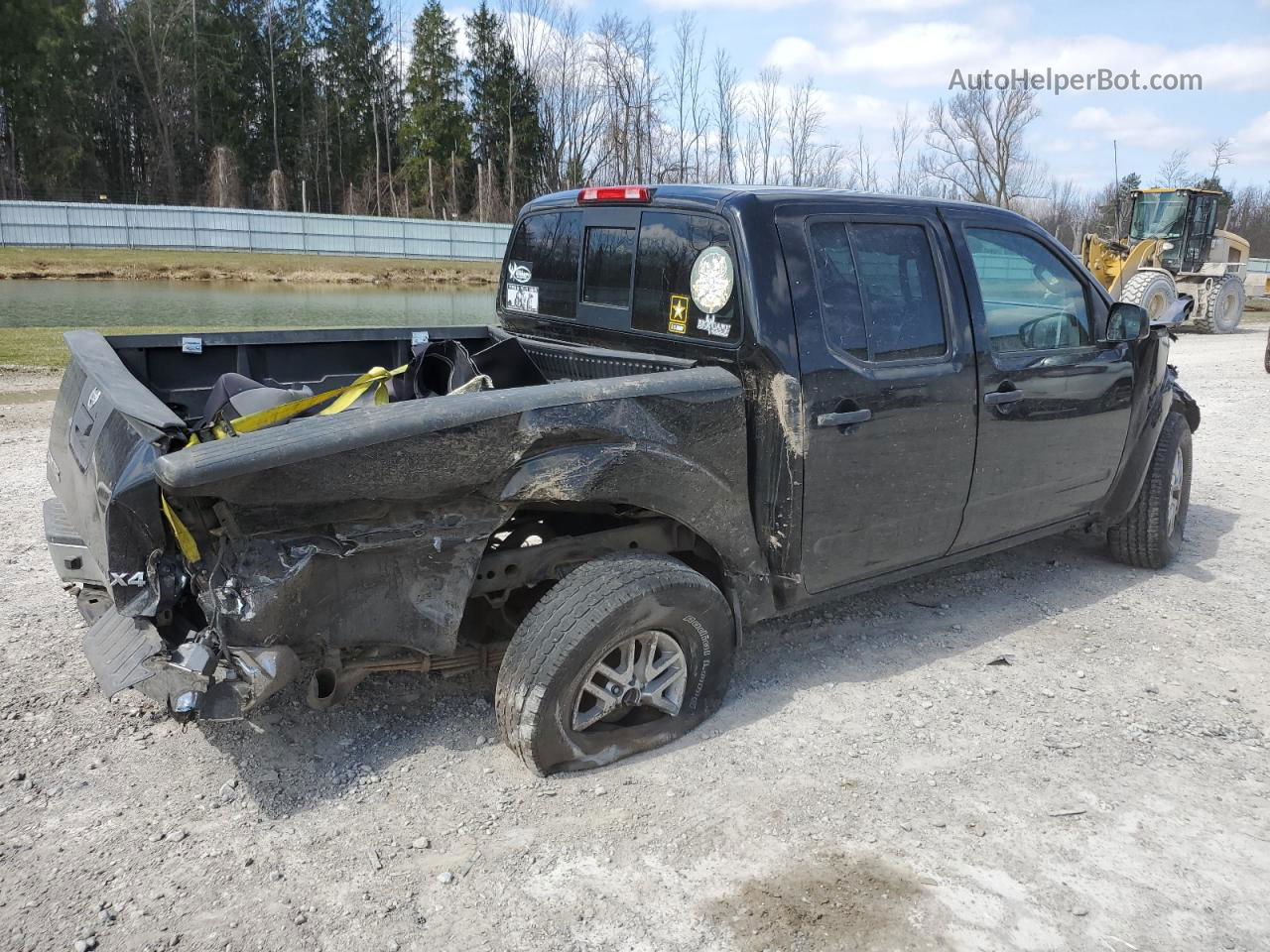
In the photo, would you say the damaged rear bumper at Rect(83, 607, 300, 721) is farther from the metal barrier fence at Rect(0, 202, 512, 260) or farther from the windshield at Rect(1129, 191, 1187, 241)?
the metal barrier fence at Rect(0, 202, 512, 260)

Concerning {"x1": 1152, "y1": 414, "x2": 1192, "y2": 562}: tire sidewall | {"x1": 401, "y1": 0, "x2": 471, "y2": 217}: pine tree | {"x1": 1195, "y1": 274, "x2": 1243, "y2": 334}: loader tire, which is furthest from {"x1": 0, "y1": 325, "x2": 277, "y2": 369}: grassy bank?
{"x1": 401, "y1": 0, "x2": 471, "y2": 217}: pine tree

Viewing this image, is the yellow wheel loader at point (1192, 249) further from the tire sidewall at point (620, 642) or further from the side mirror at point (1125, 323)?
the tire sidewall at point (620, 642)

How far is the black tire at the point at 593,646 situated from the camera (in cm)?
315

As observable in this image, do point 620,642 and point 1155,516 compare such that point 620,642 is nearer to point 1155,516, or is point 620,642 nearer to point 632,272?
point 632,272

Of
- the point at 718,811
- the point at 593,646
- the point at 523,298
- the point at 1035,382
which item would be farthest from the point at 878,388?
the point at 523,298

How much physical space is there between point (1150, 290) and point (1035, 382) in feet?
52.0

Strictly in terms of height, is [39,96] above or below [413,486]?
above

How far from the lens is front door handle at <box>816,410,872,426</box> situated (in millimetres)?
3588

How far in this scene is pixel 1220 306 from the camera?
71.3 ft

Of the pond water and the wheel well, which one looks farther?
the pond water

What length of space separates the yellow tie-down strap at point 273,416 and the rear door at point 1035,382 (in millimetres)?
2416

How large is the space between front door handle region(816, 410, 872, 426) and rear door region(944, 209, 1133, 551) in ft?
2.33

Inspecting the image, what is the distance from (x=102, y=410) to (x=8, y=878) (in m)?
→ 1.38

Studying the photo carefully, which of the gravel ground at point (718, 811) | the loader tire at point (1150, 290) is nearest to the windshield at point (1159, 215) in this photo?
the loader tire at point (1150, 290)
